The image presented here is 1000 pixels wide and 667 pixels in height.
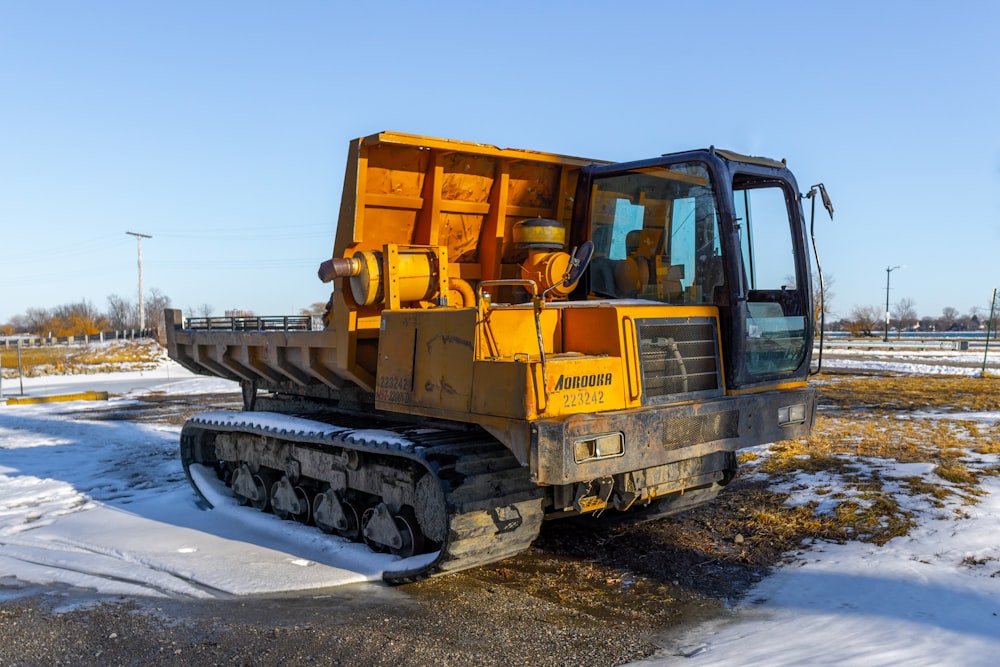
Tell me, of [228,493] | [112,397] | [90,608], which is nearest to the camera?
[90,608]

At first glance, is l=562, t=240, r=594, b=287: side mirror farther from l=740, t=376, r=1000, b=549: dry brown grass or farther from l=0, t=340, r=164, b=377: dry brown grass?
l=0, t=340, r=164, b=377: dry brown grass

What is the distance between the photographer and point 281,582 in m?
5.52

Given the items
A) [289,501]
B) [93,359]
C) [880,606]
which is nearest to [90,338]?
[93,359]

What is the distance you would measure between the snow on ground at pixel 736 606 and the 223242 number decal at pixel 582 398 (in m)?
1.35

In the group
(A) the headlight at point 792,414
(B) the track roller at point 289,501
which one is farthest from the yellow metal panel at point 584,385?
(B) the track roller at point 289,501

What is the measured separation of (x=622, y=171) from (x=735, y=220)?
1.07 meters

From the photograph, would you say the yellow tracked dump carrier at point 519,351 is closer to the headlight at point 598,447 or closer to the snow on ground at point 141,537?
the headlight at point 598,447

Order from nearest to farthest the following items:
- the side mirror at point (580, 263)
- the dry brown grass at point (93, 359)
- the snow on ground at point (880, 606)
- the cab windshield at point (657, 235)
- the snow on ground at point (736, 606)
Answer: the snow on ground at point (880, 606) < the snow on ground at point (736, 606) < the side mirror at point (580, 263) < the cab windshield at point (657, 235) < the dry brown grass at point (93, 359)

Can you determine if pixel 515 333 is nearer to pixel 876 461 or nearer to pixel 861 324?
pixel 876 461

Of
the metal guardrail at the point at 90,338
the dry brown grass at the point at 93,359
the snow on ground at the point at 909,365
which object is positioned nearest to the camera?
the snow on ground at the point at 909,365

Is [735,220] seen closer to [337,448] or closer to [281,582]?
[337,448]

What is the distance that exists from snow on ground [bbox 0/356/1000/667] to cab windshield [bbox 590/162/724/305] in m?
2.07

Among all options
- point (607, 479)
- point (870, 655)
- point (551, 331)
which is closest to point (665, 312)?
point (551, 331)

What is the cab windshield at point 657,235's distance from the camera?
6.02 metres
